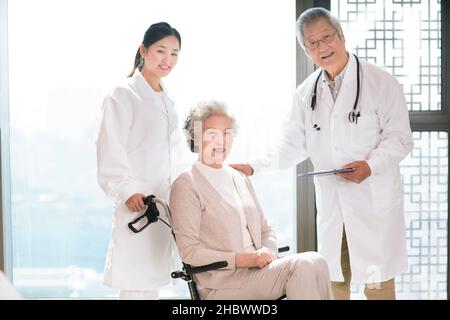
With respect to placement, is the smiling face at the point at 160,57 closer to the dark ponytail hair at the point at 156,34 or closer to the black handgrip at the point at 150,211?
the dark ponytail hair at the point at 156,34

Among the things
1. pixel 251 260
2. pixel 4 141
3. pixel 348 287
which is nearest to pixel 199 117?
pixel 251 260

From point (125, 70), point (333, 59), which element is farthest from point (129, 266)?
point (333, 59)

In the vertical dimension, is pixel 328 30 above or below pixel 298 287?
above

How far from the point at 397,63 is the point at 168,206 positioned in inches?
52.0

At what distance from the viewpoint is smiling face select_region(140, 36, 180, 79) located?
273cm

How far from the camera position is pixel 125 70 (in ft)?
10.3

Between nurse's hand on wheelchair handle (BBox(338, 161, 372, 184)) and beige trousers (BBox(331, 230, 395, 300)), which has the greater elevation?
nurse's hand on wheelchair handle (BBox(338, 161, 372, 184))

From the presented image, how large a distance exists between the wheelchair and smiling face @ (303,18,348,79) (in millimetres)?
762

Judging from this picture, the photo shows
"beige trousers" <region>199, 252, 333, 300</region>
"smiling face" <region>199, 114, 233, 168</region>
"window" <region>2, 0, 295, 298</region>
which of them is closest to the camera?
"beige trousers" <region>199, 252, 333, 300</region>

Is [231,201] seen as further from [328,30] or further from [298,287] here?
[328,30]

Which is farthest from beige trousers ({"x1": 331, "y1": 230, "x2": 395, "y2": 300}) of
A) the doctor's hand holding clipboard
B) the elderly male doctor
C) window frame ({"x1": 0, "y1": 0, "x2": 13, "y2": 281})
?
window frame ({"x1": 0, "y1": 0, "x2": 13, "y2": 281})

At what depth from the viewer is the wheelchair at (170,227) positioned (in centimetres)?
233

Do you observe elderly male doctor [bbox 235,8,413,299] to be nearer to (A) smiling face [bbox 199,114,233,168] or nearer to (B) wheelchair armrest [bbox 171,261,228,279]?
(A) smiling face [bbox 199,114,233,168]

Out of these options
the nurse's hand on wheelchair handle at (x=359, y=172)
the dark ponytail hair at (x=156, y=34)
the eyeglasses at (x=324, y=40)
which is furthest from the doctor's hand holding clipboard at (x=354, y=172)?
the dark ponytail hair at (x=156, y=34)
